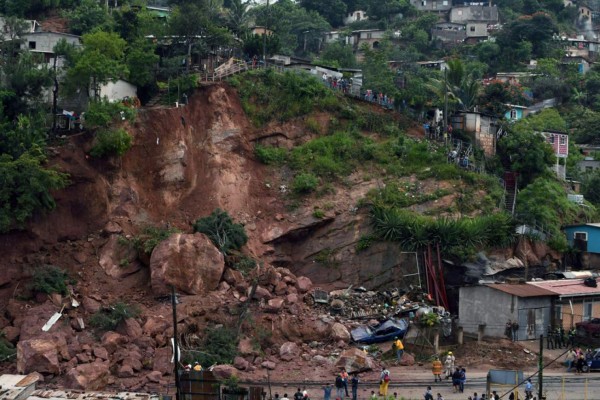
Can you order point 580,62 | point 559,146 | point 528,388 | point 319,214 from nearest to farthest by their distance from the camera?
point 528,388
point 319,214
point 559,146
point 580,62

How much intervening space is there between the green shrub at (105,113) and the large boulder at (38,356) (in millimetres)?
9629

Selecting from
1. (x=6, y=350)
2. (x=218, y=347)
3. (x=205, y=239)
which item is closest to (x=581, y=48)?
(x=205, y=239)

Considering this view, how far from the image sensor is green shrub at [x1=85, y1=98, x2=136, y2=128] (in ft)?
145

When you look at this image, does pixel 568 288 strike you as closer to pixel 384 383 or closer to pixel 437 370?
pixel 437 370

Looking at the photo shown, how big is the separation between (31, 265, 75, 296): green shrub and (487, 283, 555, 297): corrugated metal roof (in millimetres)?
15350

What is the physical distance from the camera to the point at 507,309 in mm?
41875

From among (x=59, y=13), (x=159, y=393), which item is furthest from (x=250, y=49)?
(x=159, y=393)

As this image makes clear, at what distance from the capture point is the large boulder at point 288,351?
3975 centimetres

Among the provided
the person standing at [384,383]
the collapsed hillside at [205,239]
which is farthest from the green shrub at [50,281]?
the person standing at [384,383]

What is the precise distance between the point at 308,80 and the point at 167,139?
27.1ft

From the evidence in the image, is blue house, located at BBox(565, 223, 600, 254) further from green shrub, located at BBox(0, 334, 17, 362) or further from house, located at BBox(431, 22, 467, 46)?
house, located at BBox(431, 22, 467, 46)

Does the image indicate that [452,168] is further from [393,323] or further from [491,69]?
[491,69]

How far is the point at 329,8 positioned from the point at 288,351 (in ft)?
176

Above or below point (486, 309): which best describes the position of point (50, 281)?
above
